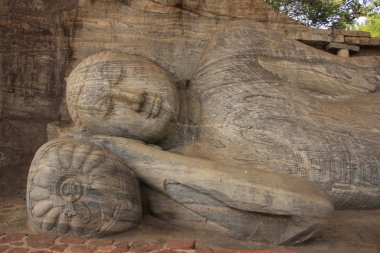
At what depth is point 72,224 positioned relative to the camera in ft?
6.72

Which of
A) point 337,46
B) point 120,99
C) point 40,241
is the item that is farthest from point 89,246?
point 337,46

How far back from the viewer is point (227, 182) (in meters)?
2.14

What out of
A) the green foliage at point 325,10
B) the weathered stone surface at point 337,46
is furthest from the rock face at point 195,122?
the green foliage at point 325,10

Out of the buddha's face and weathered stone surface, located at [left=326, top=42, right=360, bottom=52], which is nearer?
the buddha's face

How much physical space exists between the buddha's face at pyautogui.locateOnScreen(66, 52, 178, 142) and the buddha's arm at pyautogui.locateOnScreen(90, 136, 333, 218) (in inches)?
6.1

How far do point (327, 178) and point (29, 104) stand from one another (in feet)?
7.48

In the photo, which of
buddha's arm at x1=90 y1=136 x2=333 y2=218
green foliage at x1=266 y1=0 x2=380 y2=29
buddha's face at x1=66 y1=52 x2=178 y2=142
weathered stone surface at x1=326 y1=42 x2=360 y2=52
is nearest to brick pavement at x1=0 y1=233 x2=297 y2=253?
buddha's arm at x1=90 y1=136 x2=333 y2=218

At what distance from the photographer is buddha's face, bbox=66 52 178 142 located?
249cm

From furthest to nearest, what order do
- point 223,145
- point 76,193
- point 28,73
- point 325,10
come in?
point 325,10 < point 28,73 < point 223,145 < point 76,193

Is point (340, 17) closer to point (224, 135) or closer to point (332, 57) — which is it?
point (332, 57)

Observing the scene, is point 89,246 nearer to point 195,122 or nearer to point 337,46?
point 195,122

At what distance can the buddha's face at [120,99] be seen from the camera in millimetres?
2492

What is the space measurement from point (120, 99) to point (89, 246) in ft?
3.05

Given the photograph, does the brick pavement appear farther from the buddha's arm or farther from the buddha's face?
the buddha's face
